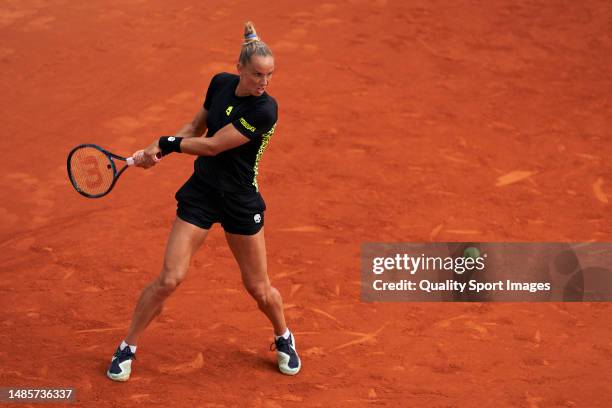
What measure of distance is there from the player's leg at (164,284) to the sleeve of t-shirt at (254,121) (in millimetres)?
735

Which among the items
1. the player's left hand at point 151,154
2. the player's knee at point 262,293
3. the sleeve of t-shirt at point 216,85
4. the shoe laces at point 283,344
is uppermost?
the sleeve of t-shirt at point 216,85

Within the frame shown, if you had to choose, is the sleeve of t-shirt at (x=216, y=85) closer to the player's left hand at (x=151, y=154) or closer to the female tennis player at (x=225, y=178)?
the female tennis player at (x=225, y=178)

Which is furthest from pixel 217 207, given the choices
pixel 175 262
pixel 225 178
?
pixel 175 262

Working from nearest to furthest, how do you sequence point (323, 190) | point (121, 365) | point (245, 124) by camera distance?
point (245, 124), point (121, 365), point (323, 190)

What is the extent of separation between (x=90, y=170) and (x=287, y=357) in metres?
1.85

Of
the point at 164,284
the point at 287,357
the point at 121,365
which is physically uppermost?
the point at 164,284

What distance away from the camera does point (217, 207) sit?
19.8 ft

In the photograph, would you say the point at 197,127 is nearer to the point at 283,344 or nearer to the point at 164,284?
the point at 164,284

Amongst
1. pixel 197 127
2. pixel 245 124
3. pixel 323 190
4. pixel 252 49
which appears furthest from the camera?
pixel 323 190

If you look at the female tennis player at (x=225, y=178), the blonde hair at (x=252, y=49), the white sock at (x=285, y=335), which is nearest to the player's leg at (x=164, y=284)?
the female tennis player at (x=225, y=178)

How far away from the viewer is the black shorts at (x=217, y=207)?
600cm

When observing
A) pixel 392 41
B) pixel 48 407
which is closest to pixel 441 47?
pixel 392 41

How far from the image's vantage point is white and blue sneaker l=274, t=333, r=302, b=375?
21.4 feet

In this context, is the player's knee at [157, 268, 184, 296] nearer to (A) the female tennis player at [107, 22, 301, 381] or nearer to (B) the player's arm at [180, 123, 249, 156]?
(A) the female tennis player at [107, 22, 301, 381]
